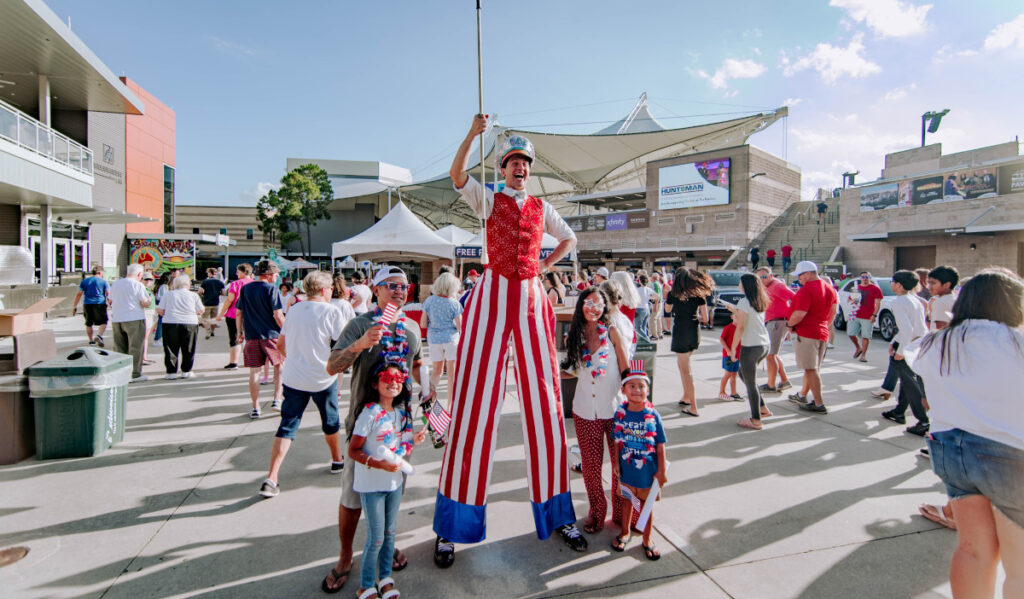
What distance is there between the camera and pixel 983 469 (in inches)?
73.0

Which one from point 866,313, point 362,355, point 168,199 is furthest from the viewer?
point 168,199

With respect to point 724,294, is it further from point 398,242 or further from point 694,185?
point 694,185

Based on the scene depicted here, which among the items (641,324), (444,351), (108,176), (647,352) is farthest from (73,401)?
(108,176)

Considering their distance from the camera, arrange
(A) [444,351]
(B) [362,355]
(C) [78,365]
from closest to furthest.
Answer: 1. (B) [362,355]
2. (C) [78,365]
3. (A) [444,351]

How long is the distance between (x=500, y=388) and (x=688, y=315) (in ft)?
11.1

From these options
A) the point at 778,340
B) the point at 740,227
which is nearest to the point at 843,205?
the point at 740,227

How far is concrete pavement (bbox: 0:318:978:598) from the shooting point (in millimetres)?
2375

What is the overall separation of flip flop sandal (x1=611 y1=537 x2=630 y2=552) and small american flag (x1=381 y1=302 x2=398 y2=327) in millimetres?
1747

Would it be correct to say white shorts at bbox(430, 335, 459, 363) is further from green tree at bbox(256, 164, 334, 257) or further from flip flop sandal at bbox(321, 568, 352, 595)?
green tree at bbox(256, 164, 334, 257)

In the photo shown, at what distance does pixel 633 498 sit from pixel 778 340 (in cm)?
483

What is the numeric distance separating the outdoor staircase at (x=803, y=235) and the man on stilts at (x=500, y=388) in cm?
2552

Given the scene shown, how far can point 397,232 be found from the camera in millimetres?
12555

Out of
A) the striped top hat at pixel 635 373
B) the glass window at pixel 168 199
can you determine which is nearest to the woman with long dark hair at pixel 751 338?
the striped top hat at pixel 635 373

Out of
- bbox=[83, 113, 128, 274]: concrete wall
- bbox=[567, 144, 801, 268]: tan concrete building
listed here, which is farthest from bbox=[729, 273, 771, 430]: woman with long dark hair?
bbox=[567, 144, 801, 268]: tan concrete building
